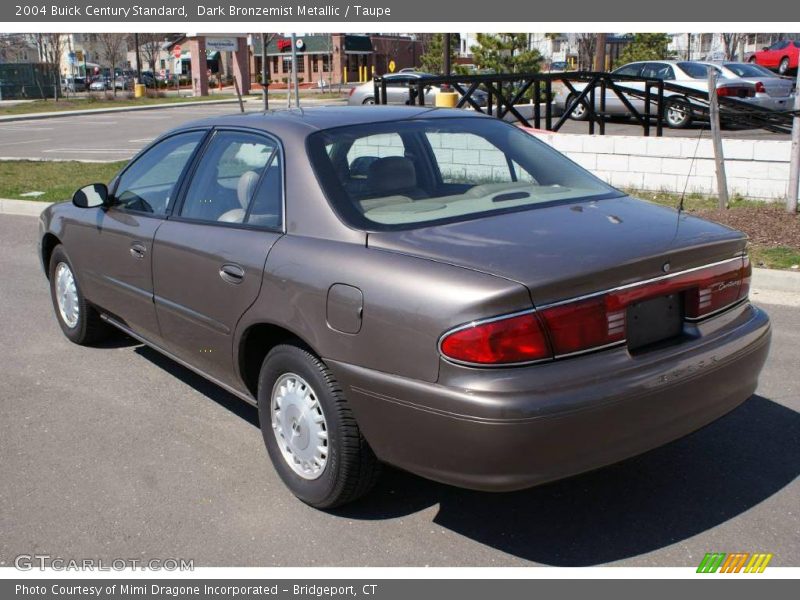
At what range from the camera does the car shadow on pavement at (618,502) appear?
3514 mm

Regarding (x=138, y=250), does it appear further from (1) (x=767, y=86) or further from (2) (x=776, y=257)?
(1) (x=767, y=86)

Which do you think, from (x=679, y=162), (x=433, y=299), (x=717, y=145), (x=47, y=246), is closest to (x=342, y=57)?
(x=679, y=162)

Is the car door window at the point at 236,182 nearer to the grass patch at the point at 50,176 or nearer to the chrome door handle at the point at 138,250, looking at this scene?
the chrome door handle at the point at 138,250

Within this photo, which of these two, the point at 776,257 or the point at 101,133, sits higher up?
the point at 776,257

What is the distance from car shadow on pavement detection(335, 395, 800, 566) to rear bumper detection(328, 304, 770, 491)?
46cm

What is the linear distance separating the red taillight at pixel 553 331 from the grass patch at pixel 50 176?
10.9m

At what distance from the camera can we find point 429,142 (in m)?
4.40

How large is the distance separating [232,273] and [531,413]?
1681 mm

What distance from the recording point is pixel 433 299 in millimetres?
3107

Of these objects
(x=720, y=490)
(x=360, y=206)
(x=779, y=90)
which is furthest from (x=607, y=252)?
(x=779, y=90)

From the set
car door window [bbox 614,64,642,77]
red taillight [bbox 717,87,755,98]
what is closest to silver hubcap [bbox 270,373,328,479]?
red taillight [bbox 717,87,755,98]

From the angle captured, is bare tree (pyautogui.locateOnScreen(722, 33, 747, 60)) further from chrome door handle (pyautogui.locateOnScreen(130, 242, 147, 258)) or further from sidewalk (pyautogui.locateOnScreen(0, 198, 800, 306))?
chrome door handle (pyautogui.locateOnScreen(130, 242, 147, 258))

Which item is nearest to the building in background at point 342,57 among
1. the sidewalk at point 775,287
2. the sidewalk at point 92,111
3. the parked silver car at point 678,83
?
the sidewalk at point 92,111

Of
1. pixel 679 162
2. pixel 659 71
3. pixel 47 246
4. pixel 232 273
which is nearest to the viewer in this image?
pixel 232 273
